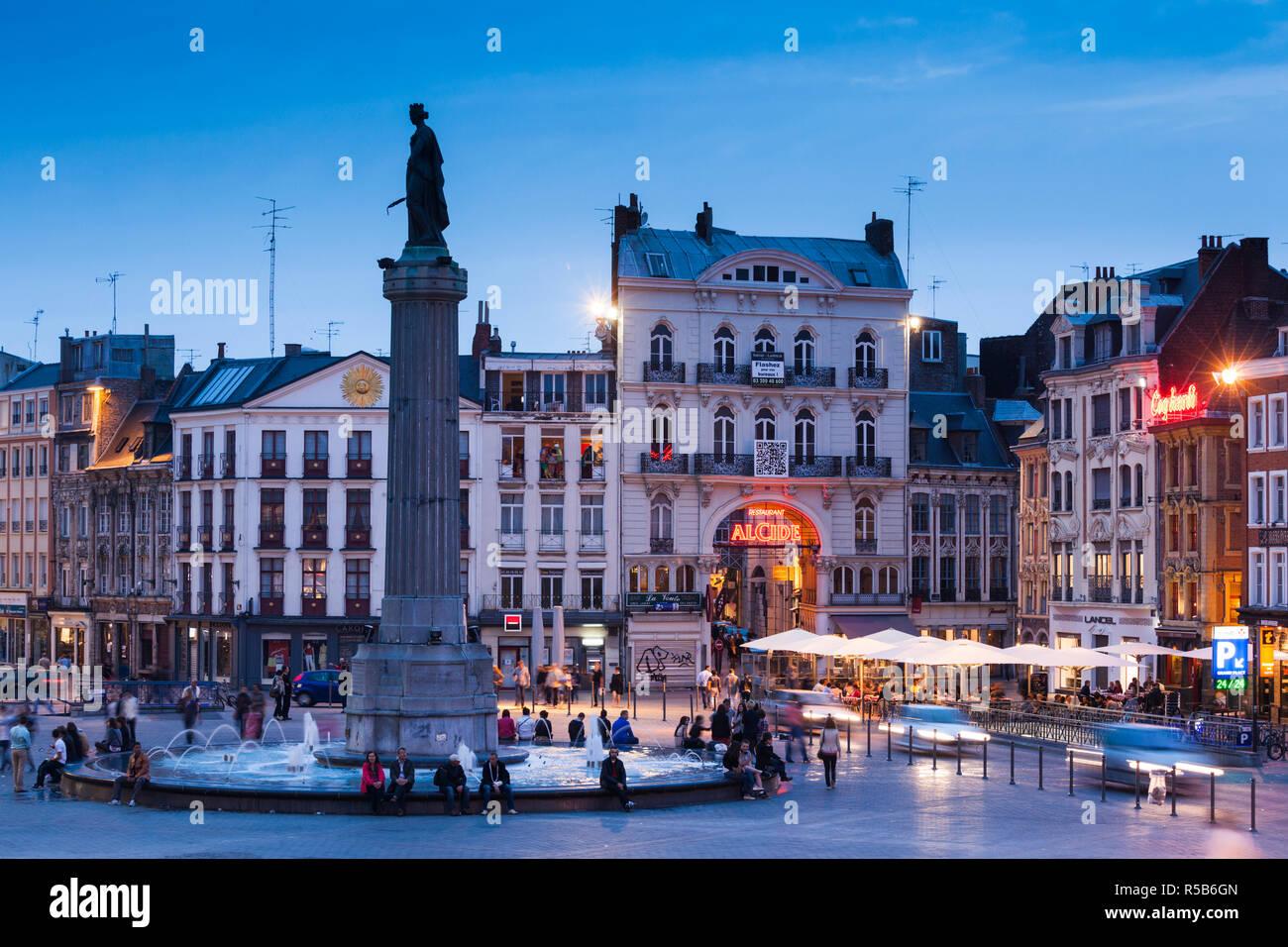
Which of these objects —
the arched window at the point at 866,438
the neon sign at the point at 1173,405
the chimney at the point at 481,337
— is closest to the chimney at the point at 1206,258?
the neon sign at the point at 1173,405

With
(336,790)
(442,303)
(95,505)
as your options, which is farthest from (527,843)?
(95,505)

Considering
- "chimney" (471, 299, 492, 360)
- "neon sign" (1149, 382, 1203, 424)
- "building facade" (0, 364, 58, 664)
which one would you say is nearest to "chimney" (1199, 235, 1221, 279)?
"neon sign" (1149, 382, 1203, 424)

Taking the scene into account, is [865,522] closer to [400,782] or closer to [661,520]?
[661,520]

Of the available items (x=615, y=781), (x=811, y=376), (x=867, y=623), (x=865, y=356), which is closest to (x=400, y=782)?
(x=615, y=781)

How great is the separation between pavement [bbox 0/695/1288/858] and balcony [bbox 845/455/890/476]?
3963cm

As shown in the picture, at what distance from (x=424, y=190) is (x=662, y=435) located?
3862 centimetres

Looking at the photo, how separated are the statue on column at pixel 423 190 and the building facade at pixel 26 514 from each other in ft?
198

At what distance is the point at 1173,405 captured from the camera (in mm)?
66562

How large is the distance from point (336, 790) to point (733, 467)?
45049 mm

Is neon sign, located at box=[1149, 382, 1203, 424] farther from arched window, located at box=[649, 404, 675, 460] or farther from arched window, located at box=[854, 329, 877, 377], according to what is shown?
arched window, located at box=[649, 404, 675, 460]

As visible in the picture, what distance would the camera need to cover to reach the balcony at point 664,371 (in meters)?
77.7

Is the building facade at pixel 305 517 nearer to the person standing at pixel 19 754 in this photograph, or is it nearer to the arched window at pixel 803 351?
the arched window at pixel 803 351

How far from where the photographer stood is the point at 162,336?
99188mm

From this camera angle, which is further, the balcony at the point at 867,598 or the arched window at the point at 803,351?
the balcony at the point at 867,598
